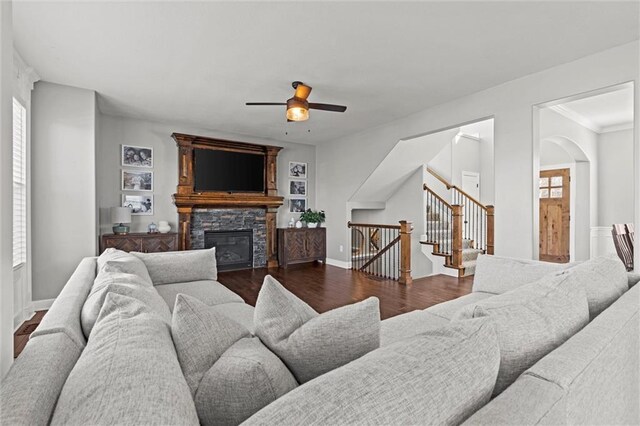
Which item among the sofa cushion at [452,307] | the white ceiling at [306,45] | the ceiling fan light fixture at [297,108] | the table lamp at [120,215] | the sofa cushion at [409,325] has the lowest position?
the sofa cushion at [409,325]

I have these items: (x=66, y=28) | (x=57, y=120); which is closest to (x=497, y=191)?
(x=66, y=28)

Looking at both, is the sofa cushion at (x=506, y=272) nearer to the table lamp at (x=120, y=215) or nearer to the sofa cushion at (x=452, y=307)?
the sofa cushion at (x=452, y=307)

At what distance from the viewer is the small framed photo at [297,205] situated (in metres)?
6.90

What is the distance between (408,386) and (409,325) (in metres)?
1.47

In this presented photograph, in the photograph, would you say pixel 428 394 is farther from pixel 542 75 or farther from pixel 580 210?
pixel 580 210

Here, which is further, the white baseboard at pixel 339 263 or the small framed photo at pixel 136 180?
the white baseboard at pixel 339 263

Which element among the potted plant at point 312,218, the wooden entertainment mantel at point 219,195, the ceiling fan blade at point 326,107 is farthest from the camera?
the potted plant at point 312,218

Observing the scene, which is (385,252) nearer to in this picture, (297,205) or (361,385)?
(297,205)

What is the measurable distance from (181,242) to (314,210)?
2975 mm

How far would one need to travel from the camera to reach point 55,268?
3.75m

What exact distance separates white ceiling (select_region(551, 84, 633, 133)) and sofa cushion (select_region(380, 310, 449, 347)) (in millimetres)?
3940

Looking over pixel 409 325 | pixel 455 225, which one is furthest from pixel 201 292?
pixel 455 225

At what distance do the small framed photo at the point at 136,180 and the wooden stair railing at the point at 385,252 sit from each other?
12.4 feet

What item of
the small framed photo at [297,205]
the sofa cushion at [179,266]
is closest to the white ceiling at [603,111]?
the small framed photo at [297,205]
